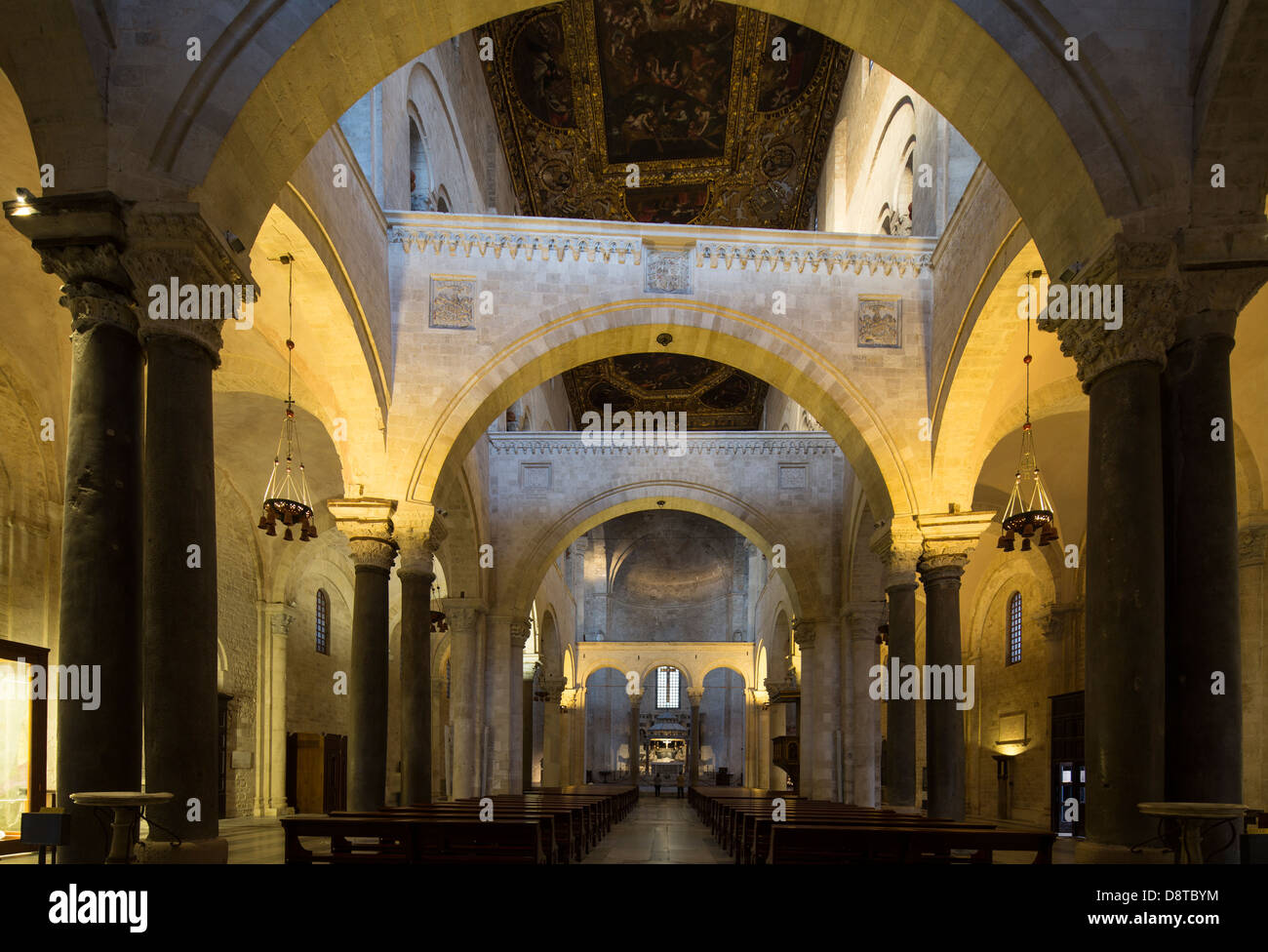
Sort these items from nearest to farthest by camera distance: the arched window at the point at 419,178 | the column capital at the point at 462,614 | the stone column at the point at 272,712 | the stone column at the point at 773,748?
1. the arched window at the point at 419,178
2. the stone column at the point at 272,712
3. the column capital at the point at 462,614
4. the stone column at the point at 773,748

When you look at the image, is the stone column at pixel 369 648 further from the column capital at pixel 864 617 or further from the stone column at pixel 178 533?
the column capital at pixel 864 617

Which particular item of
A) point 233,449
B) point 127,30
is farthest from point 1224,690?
point 233,449

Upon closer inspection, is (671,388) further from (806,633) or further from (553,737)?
(806,633)

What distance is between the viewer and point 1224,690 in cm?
621

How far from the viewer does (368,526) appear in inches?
542

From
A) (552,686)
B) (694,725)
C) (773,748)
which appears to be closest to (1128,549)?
(552,686)

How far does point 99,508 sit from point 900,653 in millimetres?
11306

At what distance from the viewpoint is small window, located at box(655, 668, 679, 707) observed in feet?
152

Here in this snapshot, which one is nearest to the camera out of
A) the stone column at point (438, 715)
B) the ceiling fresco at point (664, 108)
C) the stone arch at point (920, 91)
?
the stone arch at point (920, 91)

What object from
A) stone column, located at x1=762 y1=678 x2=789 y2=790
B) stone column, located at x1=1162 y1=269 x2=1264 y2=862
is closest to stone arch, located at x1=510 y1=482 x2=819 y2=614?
stone column, located at x1=762 y1=678 x2=789 y2=790

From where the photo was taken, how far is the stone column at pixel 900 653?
14812mm

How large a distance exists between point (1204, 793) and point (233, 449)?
1655cm

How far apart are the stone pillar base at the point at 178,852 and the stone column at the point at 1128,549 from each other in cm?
525

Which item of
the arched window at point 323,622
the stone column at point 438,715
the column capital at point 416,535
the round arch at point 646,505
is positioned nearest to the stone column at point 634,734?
the stone column at point 438,715
